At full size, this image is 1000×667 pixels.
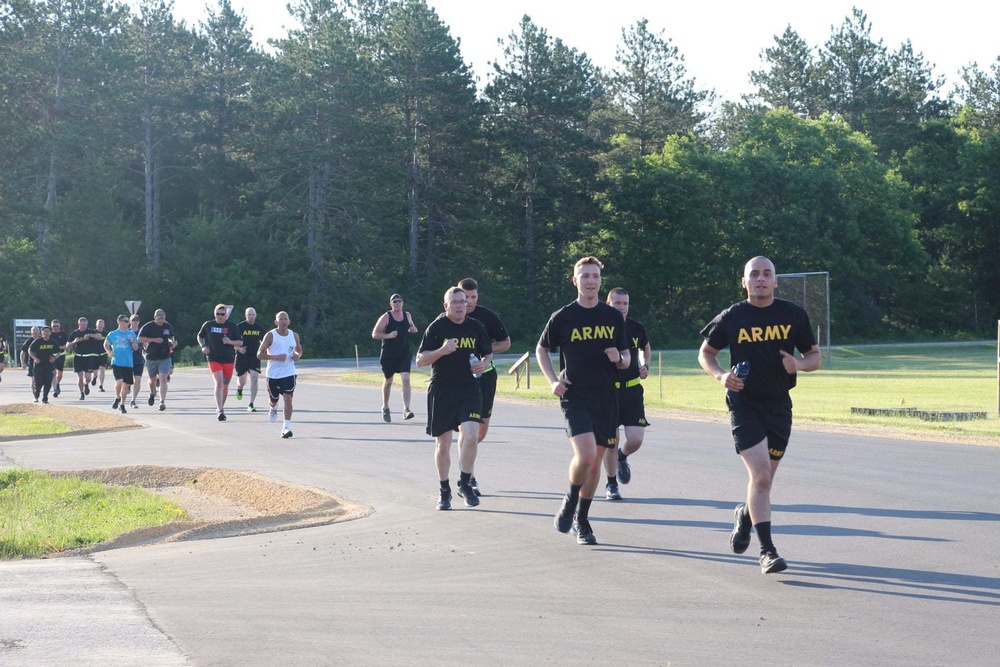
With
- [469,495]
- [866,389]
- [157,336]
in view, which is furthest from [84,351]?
[469,495]

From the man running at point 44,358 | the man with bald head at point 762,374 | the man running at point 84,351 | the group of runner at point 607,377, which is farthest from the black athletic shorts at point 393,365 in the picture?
the man running at point 84,351

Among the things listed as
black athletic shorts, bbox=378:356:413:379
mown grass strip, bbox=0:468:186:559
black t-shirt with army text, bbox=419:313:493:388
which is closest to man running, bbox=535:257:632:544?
black t-shirt with army text, bbox=419:313:493:388

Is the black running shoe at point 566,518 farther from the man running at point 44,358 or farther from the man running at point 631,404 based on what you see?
the man running at point 44,358

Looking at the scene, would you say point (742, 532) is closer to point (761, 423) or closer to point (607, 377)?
point (761, 423)

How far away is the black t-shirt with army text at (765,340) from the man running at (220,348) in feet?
48.1

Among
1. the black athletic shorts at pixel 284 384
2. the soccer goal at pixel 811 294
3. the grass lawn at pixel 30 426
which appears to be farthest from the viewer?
the soccer goal at pixel 811 294

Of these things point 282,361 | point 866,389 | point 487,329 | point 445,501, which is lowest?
point 445,501

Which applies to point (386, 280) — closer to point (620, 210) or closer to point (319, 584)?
point (620, 210)

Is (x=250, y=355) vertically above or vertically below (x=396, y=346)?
below

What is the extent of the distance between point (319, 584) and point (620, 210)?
64.3 meters

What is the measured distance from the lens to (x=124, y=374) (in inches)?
982

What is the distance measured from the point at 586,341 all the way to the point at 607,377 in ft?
1.01

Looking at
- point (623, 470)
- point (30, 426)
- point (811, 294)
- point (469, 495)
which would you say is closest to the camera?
point (469, 495)

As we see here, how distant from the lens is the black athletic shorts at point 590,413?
8758mm
